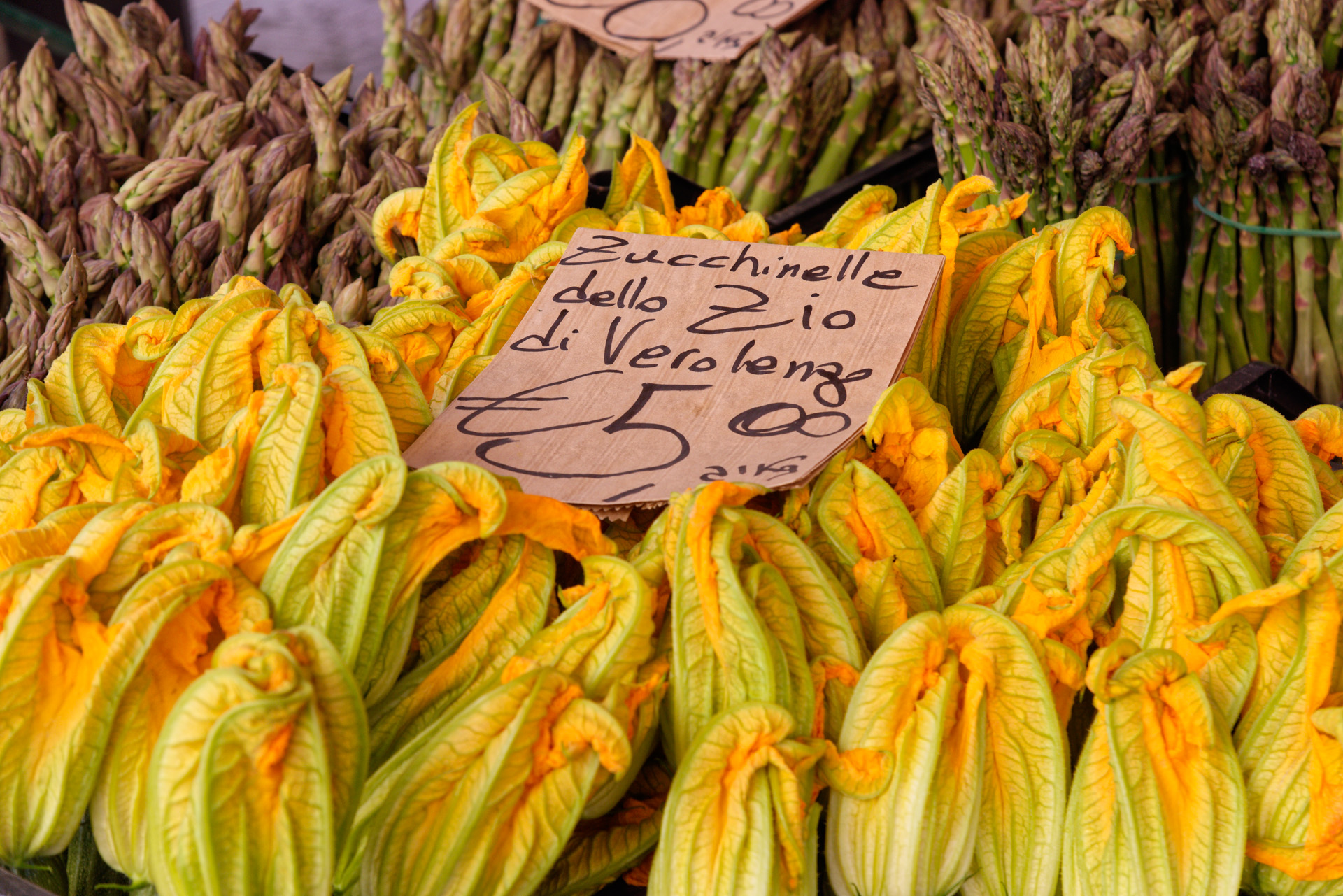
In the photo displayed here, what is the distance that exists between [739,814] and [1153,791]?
0.39m

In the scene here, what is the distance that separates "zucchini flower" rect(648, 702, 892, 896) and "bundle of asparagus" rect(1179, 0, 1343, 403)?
2222mm

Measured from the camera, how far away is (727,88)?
332 centimetres

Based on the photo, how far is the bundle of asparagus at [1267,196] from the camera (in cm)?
257

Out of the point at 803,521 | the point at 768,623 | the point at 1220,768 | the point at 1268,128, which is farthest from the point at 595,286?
the point at 1268,128

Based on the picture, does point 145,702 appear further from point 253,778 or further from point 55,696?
point 253,778

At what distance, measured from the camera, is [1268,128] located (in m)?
2.61

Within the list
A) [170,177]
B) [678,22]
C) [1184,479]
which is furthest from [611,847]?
[678,22]

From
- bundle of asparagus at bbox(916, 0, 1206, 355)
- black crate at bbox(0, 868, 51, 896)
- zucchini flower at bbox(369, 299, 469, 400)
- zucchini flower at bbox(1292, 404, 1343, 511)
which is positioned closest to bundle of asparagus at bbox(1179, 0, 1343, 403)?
bundle of asparagus at bbox(916, 0, 1206, 355)

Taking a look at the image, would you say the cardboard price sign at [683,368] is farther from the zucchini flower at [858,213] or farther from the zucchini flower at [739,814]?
the zucchini flower at [739,814]

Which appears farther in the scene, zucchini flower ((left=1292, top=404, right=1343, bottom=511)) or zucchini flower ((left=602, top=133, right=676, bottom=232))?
zucchini flower ((left=602, top=133, right=676, bottom=232))

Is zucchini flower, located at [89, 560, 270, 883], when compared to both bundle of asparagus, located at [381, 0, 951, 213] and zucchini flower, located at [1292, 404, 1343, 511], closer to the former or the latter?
zucchini flower, located at [1292, 404, 1343, 511]

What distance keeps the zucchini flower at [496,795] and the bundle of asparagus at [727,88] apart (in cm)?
229

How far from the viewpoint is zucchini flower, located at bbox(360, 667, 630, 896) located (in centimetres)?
99

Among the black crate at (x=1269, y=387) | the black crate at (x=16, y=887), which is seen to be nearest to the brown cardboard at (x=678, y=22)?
the black crate at (x=1269, y=387)
